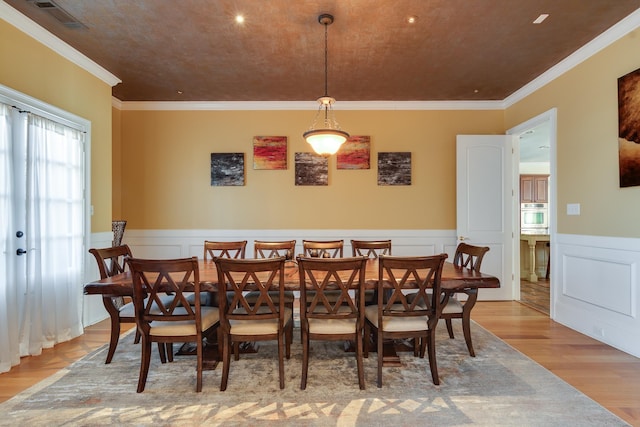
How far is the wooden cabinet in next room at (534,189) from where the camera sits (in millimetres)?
7996

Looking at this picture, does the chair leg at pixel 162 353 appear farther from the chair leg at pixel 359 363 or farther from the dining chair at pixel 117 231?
the dining chair at pixel 117 231

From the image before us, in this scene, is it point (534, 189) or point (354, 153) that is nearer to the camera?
point (354, 153)

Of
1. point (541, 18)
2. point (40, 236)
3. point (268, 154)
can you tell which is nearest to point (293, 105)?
point (268, 154)

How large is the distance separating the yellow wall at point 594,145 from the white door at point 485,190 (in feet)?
2.64

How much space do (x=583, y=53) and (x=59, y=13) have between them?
15.7 ft

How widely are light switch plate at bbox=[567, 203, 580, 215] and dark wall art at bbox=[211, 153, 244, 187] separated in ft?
13.2

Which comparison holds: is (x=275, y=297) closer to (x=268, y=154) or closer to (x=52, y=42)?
(x=268, y=154)

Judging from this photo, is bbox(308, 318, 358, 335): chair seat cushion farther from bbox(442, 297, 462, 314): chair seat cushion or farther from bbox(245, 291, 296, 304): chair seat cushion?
bbox(442, 297, 462, 314): chair seat cushion

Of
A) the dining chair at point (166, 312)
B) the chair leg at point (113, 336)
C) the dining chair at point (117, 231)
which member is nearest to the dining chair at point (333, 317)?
the dining chair at point (166, 312)

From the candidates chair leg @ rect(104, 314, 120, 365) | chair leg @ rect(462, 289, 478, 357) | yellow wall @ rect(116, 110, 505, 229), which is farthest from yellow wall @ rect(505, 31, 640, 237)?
chair leg @ rect(104, 314, 120, 365)

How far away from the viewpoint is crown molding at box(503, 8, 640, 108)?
2.81m

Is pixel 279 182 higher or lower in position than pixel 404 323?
higher

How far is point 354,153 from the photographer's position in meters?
4.75

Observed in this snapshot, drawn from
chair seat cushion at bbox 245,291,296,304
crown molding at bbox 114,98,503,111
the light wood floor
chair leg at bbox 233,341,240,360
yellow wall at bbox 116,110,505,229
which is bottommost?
the light wood floor
